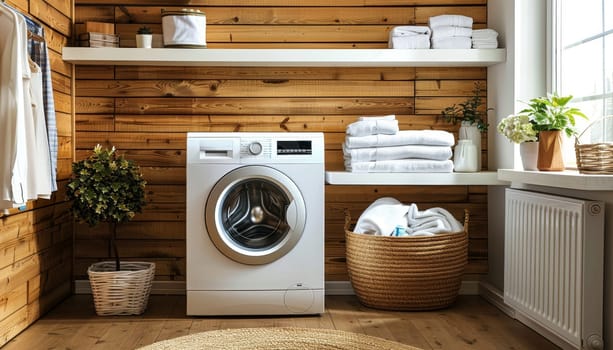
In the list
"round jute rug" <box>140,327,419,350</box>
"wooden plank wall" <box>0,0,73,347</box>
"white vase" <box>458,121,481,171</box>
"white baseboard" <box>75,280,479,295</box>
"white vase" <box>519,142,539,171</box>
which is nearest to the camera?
"round jute rug" <box>140,327,419,350</box>

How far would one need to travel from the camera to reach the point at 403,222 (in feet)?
12.0

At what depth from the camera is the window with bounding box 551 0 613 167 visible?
2990 mm

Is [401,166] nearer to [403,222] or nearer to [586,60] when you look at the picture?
[403,222]

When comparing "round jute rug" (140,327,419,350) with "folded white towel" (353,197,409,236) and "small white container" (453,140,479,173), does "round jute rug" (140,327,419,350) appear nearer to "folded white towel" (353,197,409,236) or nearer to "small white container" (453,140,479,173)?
"folded white towel" (353,197,409,236)

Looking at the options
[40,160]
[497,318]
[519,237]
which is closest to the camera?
[40,160]

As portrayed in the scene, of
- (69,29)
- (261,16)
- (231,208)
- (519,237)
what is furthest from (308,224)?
(69,29)

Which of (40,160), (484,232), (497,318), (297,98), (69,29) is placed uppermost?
(69,29)

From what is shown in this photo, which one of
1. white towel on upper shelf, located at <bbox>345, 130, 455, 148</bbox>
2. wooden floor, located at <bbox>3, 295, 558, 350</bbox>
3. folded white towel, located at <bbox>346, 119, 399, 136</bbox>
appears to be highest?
folded white towel, located at <bbox>346, 119, 399, 136</bbox>

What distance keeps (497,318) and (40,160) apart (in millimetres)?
2125

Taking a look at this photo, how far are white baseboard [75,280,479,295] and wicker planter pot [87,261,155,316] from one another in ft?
1.51

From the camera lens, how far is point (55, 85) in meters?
3.68

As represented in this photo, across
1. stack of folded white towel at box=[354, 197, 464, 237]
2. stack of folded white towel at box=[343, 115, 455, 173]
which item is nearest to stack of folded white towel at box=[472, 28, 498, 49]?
stack of folded white towel at box=[343, 115, 455, 173]

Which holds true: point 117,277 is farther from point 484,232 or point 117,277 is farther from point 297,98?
point 484,232

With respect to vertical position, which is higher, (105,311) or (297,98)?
(297,98)
